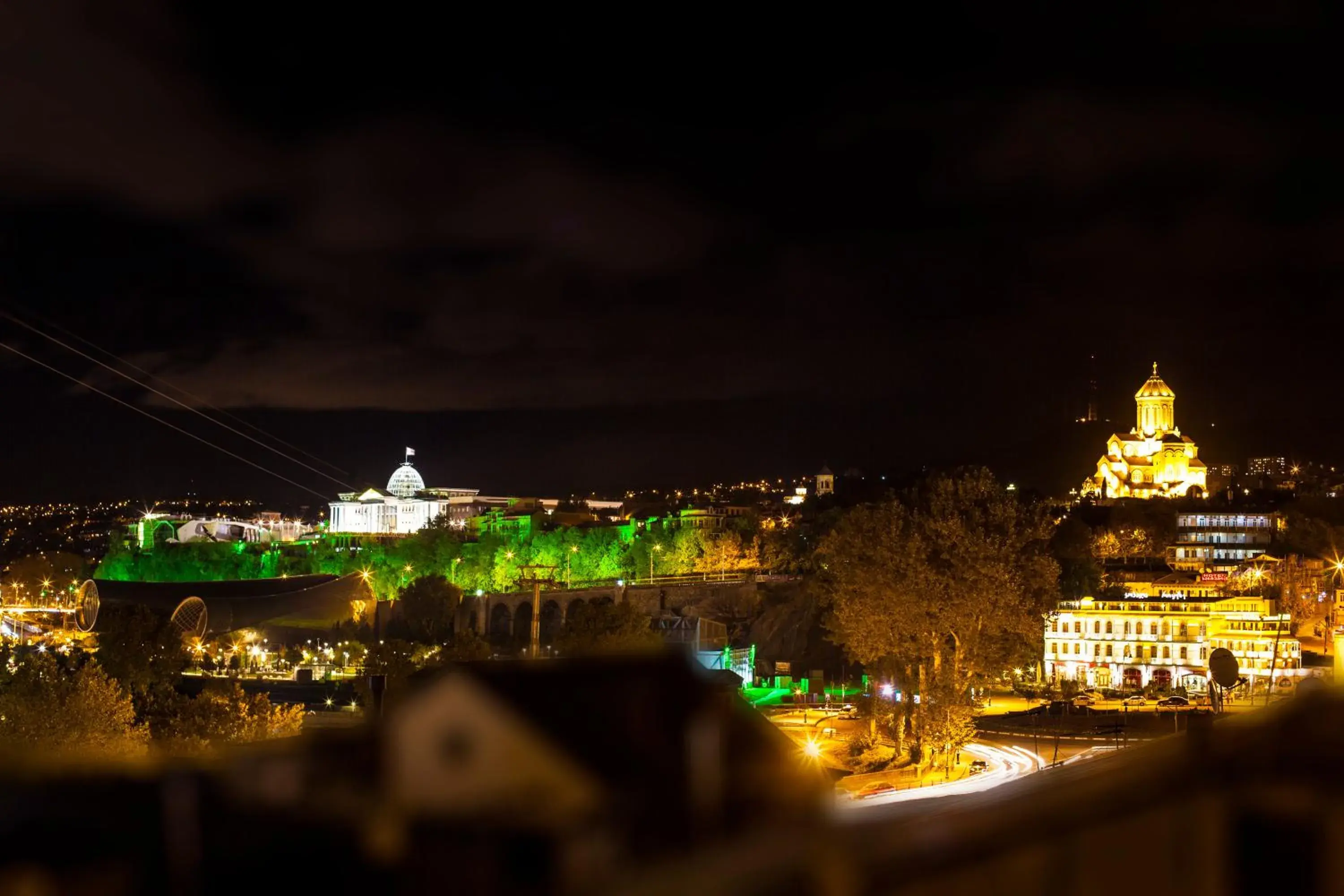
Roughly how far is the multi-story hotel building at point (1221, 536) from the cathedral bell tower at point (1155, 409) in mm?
18285

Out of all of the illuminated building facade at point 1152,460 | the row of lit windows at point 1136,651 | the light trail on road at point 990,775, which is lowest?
the light trail on road at point 990,775

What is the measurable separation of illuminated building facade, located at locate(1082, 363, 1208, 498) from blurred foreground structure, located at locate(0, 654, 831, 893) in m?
75.6

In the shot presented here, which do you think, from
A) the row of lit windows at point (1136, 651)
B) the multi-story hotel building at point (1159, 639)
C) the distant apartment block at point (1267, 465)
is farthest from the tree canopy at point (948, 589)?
the distant apartment block at point (1267, 465)

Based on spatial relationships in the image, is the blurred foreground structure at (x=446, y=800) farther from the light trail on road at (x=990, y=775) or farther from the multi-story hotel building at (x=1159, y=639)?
the multi-story hotel building at (x=1159, y=639)

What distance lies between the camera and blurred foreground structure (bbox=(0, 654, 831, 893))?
1278mm

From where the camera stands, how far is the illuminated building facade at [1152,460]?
7506 centimetres

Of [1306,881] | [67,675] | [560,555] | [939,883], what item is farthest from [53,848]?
[560,555]

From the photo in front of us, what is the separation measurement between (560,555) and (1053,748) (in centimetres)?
4205

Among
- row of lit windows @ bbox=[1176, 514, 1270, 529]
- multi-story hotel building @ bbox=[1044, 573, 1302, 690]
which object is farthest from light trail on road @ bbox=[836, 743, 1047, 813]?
row of lit windows @ bbox=[1176, 514, 1270, 529]

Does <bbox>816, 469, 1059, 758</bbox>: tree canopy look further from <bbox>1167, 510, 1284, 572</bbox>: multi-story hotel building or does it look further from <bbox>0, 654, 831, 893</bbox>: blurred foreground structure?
<bbox>1167, 510, 1284, 572</bbox>: multi-story hotel building

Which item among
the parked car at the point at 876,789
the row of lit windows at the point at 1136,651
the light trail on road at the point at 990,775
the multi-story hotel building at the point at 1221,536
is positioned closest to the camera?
the light trail on road at the point at 990,775

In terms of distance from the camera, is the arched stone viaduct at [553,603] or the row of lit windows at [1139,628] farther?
the arched stone viaduct at [553,603]

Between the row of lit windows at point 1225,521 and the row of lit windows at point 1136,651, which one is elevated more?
the row of lit windows at point 1225,521

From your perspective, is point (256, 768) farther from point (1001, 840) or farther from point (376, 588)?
point (376, 588)
